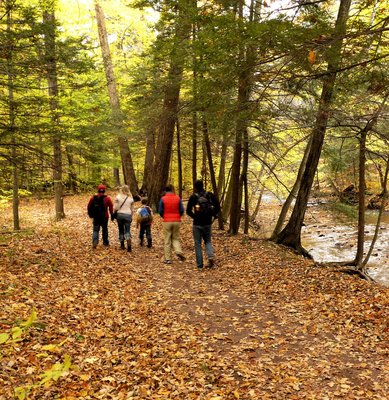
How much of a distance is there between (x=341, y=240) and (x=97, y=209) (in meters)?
12.3

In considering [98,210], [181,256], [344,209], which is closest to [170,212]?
[181,256]

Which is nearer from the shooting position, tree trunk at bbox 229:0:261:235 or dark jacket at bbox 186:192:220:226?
tree trunk at bbox 229:0:261:235

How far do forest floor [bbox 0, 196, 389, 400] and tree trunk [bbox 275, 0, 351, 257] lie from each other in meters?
1.90

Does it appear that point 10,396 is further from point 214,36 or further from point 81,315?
point 214,36

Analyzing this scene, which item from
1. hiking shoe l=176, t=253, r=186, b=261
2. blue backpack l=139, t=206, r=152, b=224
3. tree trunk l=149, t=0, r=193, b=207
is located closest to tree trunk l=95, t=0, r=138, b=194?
tree trunk l=149, t=0, r=193, b=207

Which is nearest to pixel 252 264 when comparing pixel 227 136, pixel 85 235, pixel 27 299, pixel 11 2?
pixel 227 136

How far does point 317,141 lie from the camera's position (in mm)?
10695

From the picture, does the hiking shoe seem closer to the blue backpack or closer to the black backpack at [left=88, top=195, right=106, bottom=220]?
the blue backpack

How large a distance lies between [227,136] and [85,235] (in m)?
6.51

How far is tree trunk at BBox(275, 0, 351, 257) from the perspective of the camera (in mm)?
6480

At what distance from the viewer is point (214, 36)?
6.89 meters

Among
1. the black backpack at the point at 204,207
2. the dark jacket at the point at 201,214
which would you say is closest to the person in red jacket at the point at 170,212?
the dark jacket at the point at 201,214

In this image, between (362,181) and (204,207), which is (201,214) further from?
(362,181)

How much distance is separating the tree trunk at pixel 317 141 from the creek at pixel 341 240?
712 mm
